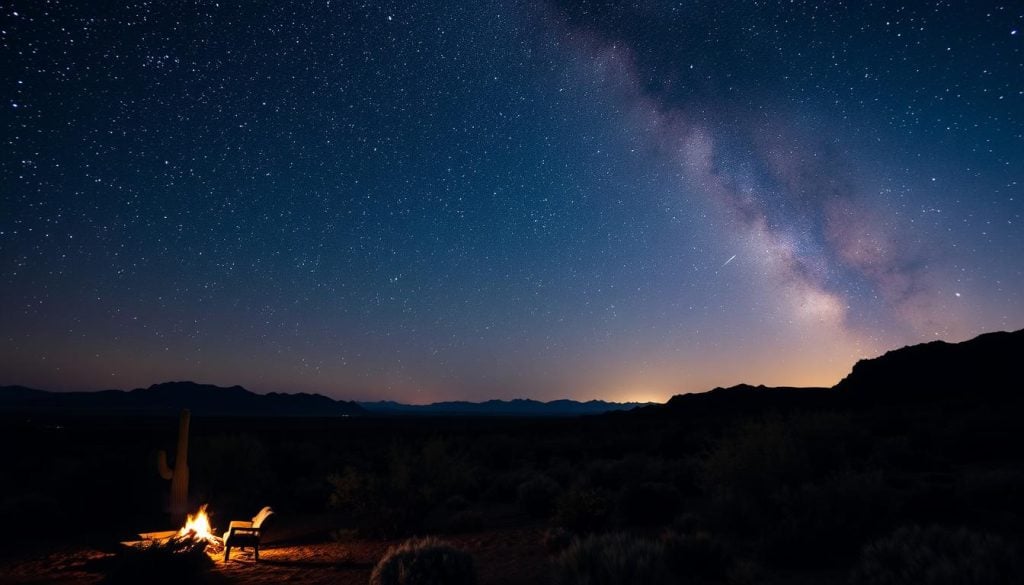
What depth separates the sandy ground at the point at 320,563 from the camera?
8.92m

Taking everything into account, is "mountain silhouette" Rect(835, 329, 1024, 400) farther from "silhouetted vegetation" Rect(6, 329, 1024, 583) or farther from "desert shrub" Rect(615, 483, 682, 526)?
"desert shrub" Rect(615, 483, 682, 526)

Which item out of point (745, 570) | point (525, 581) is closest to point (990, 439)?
point (745, 570)

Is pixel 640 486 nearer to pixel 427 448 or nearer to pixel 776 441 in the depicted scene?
pixel 776 441

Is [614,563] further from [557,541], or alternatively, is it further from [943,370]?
[943,370]

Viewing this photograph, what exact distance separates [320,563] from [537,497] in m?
5.74

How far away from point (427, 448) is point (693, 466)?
26.7 feet

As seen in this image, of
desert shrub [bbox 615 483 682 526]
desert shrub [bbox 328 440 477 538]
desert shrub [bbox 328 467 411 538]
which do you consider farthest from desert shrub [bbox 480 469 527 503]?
desert shrub [bbox 615 483 682 526]

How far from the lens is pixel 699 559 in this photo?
707cm

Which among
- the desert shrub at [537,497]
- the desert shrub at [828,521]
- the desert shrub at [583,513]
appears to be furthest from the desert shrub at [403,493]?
the desert shrub at [828,521]

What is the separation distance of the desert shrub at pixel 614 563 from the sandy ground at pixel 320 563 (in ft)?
3.98

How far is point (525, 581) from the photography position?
317 inches

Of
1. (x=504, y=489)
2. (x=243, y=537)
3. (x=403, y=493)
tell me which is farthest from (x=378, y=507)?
(x=504, y=489)

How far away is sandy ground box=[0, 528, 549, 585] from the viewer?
892 centimetres

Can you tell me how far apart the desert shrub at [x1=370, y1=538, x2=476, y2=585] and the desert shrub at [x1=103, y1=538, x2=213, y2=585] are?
381 cm
